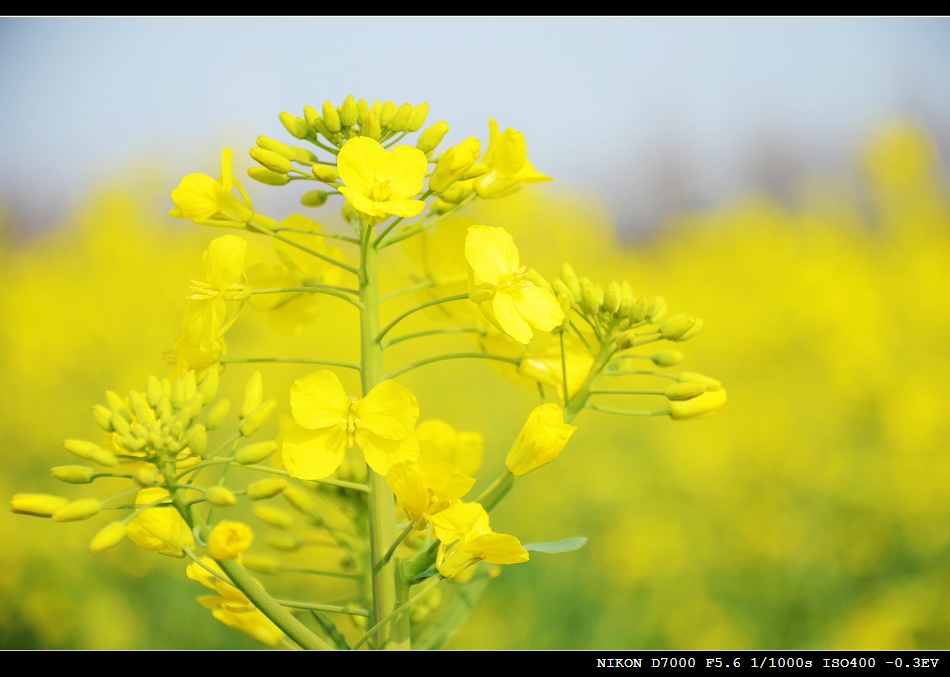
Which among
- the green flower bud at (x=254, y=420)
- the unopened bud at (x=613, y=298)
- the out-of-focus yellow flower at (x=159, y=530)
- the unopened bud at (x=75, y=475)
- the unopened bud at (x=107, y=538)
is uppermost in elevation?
the unopened bud at (x=613, y=298)

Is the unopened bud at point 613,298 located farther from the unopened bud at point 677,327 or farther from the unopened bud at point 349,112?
the unopened bud at point 349,112

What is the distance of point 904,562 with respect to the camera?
2.87 metres

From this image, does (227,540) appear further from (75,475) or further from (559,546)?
(559,546)

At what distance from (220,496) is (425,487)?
0.22 metres

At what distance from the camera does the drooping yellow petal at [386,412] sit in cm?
78

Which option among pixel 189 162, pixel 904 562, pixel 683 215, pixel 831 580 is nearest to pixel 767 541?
pixel 831 580

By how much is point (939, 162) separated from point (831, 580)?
4.27 m

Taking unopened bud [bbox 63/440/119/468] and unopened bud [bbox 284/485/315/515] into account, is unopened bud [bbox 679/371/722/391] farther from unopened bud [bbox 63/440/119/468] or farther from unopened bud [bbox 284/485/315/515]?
unopened bud [bbox 63/440/119/468]

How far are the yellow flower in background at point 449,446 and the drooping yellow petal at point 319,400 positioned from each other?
0.21 m

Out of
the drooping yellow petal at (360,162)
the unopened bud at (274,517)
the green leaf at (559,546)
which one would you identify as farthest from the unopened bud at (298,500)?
the drooping yellow petal at (360,162)

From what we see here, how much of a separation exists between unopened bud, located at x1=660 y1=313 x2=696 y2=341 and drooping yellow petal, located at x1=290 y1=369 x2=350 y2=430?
451mm

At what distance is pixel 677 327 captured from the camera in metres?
0.95

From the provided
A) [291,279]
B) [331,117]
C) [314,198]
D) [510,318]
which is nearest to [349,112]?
[331,117]

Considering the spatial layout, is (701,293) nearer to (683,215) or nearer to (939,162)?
(939,162)
